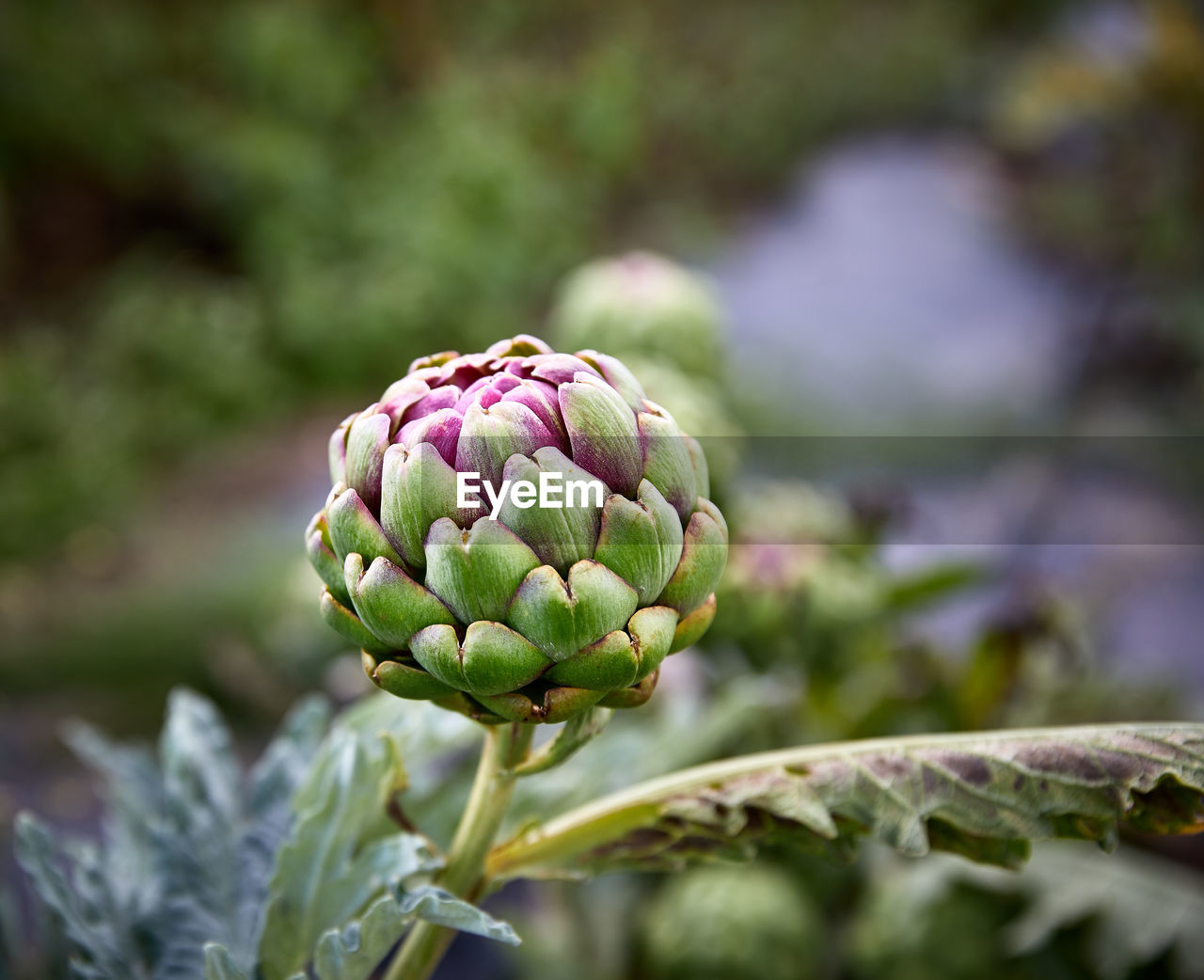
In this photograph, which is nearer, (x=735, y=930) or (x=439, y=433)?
(x=439, y=433)

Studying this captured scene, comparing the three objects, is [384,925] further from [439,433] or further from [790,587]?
[790,587]

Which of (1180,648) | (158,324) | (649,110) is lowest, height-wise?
(1180,648)

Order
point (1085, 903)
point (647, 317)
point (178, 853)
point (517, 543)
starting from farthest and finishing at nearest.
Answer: point (647, 317)
point (1085, 903)
point (178, 853)
point (517, 543)

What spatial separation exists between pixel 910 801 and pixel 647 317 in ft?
1.22

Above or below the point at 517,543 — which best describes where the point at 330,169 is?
above

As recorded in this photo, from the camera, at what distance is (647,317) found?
581 mm

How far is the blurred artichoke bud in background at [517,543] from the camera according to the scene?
21cm

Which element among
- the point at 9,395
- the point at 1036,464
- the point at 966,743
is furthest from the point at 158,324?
the point at 966,743

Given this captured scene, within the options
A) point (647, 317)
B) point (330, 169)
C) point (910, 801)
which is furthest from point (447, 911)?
point (330, 169)

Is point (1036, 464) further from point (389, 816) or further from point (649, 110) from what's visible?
point (389, 816)

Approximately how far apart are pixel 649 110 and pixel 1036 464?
1.09m

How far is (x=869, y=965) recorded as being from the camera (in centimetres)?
48

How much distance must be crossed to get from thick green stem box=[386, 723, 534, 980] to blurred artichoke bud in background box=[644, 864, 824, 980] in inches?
9.1

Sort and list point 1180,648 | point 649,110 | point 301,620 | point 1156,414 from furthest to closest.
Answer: point 649,110 → point 1156,414 → point 1180,648 → point 301,620
